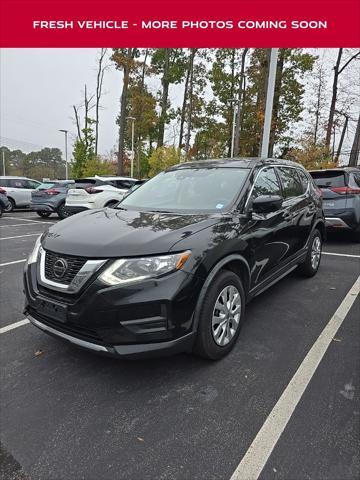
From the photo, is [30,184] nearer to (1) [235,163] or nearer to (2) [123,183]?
(2) [123,183]

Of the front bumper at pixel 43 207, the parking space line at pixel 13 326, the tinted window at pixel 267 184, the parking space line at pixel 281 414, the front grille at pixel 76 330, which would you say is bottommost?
the parking space line at pixel 13 326

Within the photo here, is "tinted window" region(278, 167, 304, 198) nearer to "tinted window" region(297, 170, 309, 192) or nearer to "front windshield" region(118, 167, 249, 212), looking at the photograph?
"tinted window" region(297, 170, 309, 192)

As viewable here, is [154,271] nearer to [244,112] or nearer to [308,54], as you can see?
[308,54]

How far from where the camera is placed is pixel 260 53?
85.3 feet

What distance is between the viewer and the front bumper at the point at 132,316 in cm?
230

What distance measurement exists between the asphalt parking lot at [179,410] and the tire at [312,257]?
1.41m

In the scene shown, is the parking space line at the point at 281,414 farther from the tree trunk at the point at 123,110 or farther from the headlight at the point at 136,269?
the tree trunk at the point at 123,110

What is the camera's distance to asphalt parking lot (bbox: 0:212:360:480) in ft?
6.32

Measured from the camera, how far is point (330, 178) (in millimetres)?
7254

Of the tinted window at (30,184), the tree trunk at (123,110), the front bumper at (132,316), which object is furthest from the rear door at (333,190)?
the tree trunk at (123,110)

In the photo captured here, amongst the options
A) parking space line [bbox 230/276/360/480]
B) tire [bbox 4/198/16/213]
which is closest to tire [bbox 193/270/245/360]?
parking space line [bbox 230/276/360/480]

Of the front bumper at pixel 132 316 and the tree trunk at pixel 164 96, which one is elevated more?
the tree trunk at pixel 164 96

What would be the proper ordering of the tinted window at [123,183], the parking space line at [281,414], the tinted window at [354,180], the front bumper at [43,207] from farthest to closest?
the front bumper at [43,207]
the tinted window at [123,183]
the tinted window at [354,180]
the parking space line at [281,414]

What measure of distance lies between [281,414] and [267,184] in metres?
2.36
